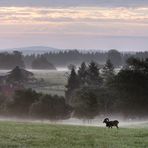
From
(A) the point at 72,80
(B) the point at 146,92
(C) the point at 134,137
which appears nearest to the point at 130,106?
(B) the point at 146,92

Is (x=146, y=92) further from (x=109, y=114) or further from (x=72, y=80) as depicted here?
(x=72, y=80)

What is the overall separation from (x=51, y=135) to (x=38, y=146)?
4816 millimetres

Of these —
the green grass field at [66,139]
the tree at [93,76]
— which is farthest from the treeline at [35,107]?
the green grass field at [66,139]

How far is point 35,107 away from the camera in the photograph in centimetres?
9988

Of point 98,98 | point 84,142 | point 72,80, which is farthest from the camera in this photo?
point 72,80

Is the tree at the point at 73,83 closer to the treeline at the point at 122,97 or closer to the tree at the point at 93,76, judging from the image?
the tree at the point at 93,76

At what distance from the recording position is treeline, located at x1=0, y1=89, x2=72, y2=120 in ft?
324

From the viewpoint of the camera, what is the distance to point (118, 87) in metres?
106

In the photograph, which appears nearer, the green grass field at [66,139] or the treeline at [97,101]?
the green grass field at [66,139]

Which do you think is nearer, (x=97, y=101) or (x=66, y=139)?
(x=66, y=139)

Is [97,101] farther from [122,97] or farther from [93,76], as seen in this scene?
[93,76]

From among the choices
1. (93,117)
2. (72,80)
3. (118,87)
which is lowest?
(93,117)

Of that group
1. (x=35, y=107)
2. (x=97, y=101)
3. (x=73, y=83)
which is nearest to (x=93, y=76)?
(x=73, y=83)

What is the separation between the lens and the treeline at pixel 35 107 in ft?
324
